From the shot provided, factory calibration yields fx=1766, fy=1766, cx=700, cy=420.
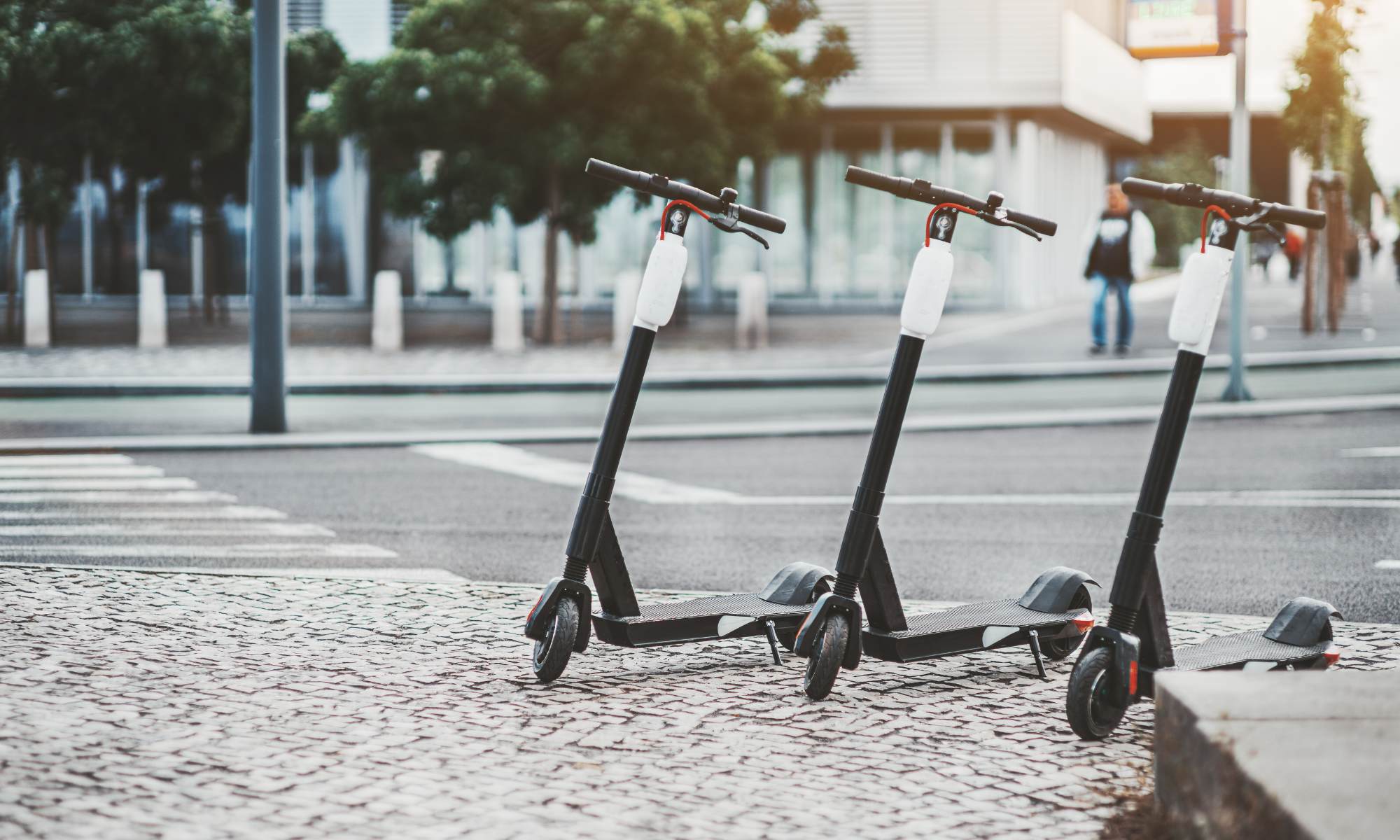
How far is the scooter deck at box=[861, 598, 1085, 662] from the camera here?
17.1 ft

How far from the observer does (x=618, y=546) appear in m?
5.35

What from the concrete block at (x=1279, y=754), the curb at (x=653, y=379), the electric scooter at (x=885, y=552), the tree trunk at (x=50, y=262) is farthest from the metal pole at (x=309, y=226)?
the concrete block at (x=1279, y=754)

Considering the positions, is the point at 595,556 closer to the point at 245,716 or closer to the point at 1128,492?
the point at 245,716

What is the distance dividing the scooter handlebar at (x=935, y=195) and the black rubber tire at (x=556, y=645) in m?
1.52

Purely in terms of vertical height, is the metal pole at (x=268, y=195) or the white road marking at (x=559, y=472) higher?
the metal pole at (x=268, y=195)

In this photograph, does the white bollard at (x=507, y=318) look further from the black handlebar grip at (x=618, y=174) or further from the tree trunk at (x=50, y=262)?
the black handlebar grip at (x=618, y=174)

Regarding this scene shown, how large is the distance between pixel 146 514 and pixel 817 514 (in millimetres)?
3571

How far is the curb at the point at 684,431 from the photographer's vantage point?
501 inches

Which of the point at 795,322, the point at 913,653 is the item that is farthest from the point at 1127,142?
the point at 913,653

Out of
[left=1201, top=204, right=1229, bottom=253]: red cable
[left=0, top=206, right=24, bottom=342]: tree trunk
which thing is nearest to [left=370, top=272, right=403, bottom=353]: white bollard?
[left=0, top=206, right=24, bottom=342]: tree trunk

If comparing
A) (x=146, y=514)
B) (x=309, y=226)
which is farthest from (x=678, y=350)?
(x=309, y=226)

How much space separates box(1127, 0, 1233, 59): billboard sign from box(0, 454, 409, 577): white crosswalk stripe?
31.7ft

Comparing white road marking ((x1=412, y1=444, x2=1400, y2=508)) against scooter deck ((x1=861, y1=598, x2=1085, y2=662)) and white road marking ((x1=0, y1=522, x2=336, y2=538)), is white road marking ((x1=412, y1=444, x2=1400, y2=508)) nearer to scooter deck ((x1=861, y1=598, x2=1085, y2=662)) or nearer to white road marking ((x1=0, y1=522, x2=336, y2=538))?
white road marking ((x1=0, y1=522, x2=336, y2=538))

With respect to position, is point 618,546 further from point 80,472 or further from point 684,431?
point 684,431
